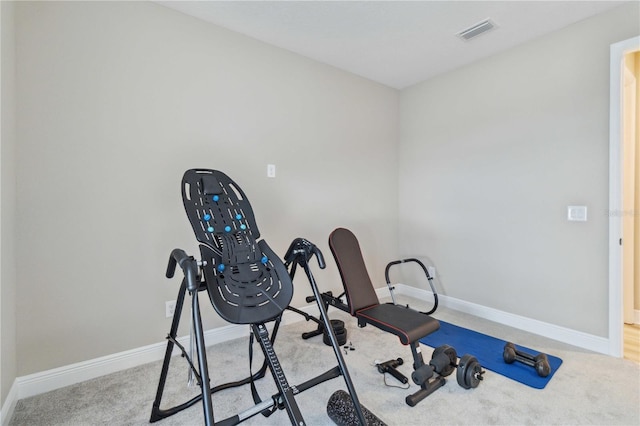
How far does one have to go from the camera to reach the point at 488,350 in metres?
2.46

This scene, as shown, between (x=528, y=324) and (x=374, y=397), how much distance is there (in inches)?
75.6

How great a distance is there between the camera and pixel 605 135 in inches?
94.7

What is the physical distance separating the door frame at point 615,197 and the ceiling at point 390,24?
484 millimetres

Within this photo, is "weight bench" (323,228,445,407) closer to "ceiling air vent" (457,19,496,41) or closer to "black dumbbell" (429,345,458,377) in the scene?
"black dumbbell" (429,345,458,377)

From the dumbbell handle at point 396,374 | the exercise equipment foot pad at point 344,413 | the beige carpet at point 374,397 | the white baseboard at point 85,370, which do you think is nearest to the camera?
the exercise equipment foot pad at point 344,413

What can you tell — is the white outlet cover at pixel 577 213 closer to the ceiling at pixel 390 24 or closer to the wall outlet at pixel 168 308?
the ceiling at pixel 390 24

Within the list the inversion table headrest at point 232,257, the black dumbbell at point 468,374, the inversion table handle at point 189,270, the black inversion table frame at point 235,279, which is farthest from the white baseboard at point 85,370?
the black dumbbell at point 468,374

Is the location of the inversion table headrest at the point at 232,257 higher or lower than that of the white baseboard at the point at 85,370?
higher

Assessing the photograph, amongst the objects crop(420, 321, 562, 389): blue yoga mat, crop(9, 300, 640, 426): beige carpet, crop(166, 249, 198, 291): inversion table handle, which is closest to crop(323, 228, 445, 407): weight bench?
crop(9, 300, 640, 426): beige carpet

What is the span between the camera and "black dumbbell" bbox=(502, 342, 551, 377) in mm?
2051

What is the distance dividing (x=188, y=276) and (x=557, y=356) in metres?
2.81

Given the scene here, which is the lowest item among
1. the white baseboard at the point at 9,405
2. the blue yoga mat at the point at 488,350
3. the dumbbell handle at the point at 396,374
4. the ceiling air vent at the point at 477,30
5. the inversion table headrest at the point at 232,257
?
the blue yoga mat at the point at 488,350

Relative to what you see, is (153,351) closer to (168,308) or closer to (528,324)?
(168,308)

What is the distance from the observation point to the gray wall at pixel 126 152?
1.92 meters
